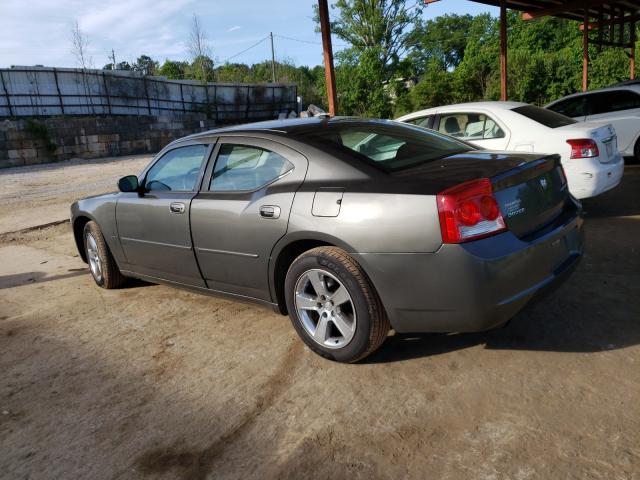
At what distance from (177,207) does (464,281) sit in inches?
89.0

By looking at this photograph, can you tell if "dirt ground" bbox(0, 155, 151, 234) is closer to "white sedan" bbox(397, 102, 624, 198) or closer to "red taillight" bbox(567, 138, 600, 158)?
"white sedan" bbox(397, 102, 624, 198)

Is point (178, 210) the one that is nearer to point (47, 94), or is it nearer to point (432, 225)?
point (432, 225)

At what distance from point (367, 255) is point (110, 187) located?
40.4ft

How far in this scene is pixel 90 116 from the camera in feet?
86.2

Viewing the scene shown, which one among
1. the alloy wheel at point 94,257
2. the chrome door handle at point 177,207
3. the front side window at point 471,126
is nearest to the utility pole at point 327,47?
the front side window at point 471,126

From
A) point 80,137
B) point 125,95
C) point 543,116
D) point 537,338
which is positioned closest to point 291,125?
point 537,338

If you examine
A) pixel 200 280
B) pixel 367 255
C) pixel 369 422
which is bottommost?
pixel 369 422

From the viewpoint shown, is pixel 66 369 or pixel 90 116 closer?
pixel 66 369

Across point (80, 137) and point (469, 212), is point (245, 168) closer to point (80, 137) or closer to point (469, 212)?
point (469, 212)

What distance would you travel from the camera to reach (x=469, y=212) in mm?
2713

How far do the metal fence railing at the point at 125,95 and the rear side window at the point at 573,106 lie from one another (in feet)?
73.0

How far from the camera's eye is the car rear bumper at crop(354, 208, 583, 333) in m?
2.69

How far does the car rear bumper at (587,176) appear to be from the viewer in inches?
225

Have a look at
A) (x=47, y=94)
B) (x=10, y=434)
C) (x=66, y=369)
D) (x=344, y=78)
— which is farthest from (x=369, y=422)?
(x=47, y=94)
